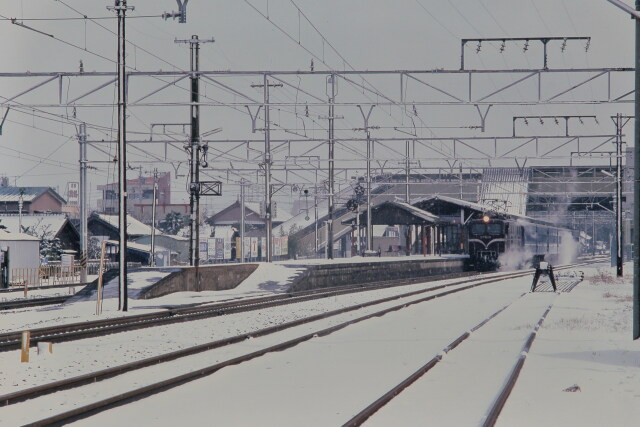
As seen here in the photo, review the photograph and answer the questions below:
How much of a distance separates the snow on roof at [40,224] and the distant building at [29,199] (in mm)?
21847

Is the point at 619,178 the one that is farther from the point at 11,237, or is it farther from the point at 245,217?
the point at 245,217

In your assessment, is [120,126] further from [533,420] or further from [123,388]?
[533,420]

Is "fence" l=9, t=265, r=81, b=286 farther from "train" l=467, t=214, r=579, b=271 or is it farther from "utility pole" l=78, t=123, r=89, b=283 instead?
"train" l=467, t=214, r=579, b=271

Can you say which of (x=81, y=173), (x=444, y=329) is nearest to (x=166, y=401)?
(x=444, y=329)

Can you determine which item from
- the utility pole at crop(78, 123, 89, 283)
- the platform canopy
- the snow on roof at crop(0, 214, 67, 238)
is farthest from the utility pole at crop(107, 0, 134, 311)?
the snow on roof at crop(0, 214, 67, 238)

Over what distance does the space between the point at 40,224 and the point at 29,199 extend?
3056 centimetres

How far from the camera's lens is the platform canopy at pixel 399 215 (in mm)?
56031

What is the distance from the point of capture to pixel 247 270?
3928 cm

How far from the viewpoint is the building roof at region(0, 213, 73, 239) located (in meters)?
64.0

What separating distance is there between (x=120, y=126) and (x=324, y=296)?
35.1 feet

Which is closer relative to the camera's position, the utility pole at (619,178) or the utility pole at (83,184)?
the utility pole at (83,184)

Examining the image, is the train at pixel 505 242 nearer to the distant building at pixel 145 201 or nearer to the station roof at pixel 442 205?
the station roof at pixel 442 205

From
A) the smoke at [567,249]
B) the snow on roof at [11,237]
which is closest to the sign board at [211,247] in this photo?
the smoke at [567,249]

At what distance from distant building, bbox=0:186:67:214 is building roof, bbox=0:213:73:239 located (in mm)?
21874
